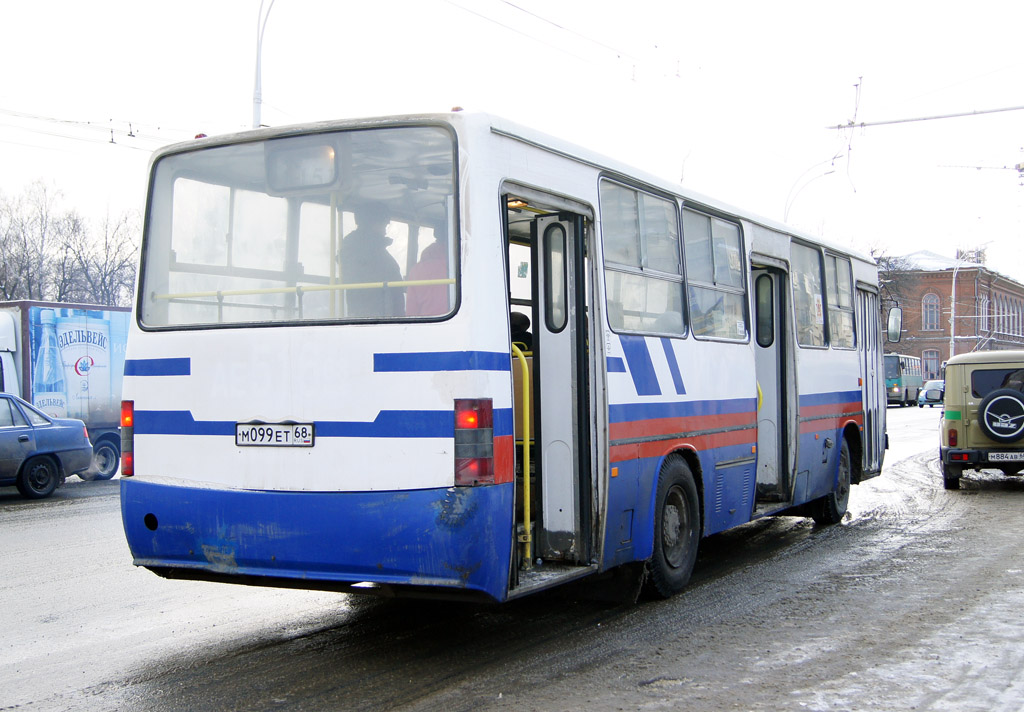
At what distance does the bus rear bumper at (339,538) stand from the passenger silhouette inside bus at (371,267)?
100 cm

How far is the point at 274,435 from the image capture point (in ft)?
18.9

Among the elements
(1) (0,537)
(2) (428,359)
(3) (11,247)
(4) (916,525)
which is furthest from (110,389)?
Answer: (3) (11,247)

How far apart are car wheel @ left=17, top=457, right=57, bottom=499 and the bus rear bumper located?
10422 millimetres

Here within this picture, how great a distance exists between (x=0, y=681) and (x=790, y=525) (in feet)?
27.8

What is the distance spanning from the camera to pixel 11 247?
50281 millimetres

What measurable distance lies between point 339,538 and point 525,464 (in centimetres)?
132

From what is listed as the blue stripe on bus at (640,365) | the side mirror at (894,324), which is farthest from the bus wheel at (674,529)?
the side mirror at (894,324)

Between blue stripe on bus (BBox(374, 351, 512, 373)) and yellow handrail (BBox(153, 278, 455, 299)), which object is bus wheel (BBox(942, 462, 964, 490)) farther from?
yellow handrail (BBox(153, 278, 455, 299))

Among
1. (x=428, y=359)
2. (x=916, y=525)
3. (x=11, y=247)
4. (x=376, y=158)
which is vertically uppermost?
(x=11, y=247)

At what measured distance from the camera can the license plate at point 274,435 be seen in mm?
5680

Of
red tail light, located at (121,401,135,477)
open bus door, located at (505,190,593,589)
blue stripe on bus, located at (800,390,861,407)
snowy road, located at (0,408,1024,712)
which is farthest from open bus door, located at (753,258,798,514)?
red tail light, located at (121,401,135,477)

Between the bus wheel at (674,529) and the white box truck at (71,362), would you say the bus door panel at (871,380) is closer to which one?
the bus wheel at (674,529)

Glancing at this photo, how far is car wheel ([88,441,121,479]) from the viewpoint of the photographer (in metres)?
18.9

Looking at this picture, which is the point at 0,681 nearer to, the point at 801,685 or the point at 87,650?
the point at 87,650
